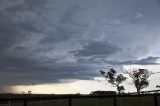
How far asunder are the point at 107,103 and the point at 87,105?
4325 mm

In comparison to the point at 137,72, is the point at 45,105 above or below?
below

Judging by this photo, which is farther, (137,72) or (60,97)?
(137,72)

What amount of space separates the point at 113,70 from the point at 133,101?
71498 millimetres

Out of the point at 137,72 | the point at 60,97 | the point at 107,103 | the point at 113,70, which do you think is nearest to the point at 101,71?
the point at 113,70

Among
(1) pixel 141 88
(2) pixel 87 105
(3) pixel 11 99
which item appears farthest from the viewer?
(1) pixel 141 88

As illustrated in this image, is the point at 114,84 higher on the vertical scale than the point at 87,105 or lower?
higher

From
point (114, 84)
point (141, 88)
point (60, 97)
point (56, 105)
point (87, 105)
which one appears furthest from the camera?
point (114, 84)

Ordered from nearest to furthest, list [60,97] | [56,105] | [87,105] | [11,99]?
[11,99] → [60,97] → [87,105] → [56,105]

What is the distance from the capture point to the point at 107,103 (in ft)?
86.0

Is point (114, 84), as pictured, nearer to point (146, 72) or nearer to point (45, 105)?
point (146, 72)

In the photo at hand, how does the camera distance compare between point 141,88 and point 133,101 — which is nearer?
point 133,101

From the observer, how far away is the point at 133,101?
82.3 ft

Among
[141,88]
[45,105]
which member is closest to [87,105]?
[45,105]

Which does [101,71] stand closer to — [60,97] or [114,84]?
[114,84]
